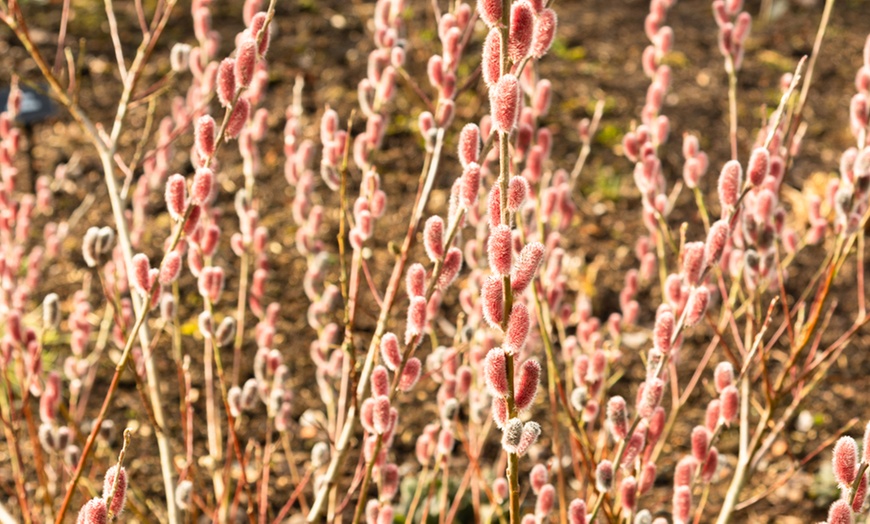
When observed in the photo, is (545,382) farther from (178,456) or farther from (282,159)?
(282,159)

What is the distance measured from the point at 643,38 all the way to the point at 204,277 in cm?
474

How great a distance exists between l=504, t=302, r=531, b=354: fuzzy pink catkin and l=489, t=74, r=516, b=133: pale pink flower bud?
0.71 ft

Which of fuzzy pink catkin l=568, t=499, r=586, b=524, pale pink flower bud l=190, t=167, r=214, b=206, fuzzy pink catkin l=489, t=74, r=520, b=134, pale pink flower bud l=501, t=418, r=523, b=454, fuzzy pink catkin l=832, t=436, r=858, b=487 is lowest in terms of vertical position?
fuzzy pink catkin l=568, t=499, r=586, b=524

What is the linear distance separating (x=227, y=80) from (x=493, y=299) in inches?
22.3

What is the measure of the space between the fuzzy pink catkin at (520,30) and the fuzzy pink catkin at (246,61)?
1.32ft

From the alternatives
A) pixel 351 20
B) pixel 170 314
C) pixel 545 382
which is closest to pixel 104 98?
pixel 351 20

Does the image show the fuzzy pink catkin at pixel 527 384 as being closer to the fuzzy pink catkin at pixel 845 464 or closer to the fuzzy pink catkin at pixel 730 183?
the fuzzy pink catkin at pixel 845 464

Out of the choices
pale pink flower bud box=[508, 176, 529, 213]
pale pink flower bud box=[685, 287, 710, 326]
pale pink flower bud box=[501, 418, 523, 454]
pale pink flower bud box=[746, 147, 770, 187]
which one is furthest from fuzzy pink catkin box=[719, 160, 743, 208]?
pale pink flower bud box=[501, 418, 523, 454]

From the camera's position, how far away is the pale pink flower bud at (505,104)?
3.84 ft

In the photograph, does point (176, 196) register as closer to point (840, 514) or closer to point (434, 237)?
point (434, 237)

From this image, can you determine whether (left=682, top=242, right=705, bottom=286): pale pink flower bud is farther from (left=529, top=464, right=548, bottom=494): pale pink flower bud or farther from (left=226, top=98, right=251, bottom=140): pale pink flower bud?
(left=226, top=98, right=251, bottom=140): pale pink flower bud

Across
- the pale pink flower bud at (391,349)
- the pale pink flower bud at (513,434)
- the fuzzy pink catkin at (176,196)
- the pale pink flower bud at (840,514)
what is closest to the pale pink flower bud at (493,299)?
the pale pink flower bud at (513,434)

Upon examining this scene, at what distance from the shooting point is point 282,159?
15.9ft

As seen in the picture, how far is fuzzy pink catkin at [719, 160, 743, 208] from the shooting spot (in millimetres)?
1543
